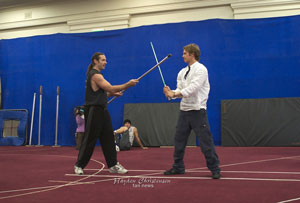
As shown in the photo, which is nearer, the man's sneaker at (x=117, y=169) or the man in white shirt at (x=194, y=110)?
the man in white shirt at (x=194, y=110)

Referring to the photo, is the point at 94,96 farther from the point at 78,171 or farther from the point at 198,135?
the point at 198,135

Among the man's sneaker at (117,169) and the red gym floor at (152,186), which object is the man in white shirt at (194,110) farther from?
the man's sneaker at (117,169)

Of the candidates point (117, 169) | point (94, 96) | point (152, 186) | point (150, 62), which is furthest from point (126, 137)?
point (152, 186)

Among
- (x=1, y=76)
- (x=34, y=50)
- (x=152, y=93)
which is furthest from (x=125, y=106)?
(x=1, y=76)

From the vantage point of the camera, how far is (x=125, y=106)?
32.0ft

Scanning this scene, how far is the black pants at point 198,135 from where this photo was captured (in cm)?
371

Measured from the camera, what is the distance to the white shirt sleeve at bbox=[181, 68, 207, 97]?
3.66m

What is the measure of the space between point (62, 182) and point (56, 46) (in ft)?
25.6

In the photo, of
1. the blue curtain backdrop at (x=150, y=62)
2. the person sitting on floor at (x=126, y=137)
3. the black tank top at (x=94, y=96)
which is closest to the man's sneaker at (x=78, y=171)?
the black tank top at (x=94, y=96)

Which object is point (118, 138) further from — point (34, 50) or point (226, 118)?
point (34, 50)

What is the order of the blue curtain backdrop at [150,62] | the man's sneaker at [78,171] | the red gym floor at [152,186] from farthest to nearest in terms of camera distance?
the blue curtain backdrop at [150,62]
the man's sneaker at [78,171]
the red gym floor at [152,186]

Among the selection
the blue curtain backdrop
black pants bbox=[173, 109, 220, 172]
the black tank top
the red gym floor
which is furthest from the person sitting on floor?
black pants bbox=[173, 109, 220, 172]

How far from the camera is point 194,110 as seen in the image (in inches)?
151

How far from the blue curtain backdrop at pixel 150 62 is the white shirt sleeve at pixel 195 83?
544 cm
